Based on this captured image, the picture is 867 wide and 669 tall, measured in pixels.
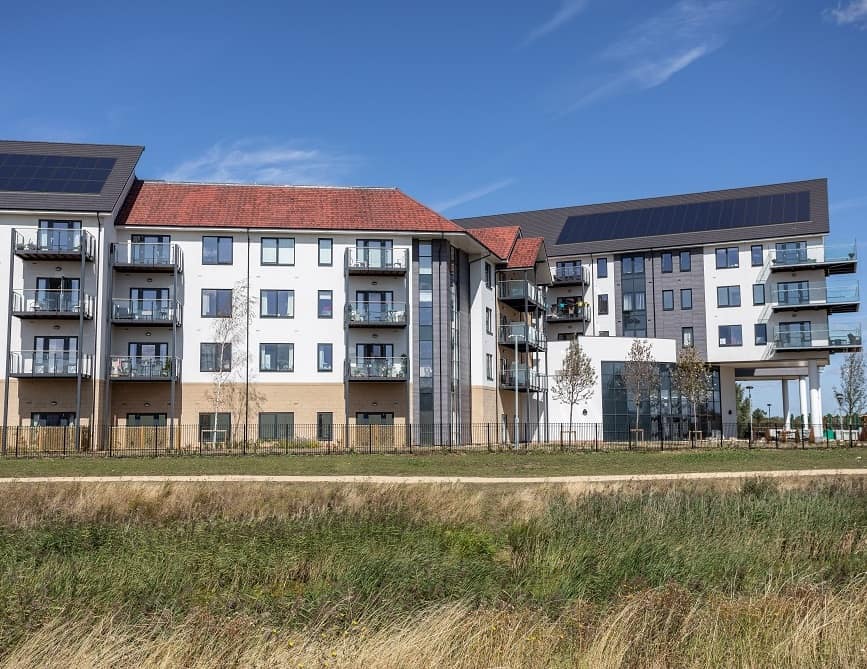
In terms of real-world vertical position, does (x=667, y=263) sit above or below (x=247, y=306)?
above

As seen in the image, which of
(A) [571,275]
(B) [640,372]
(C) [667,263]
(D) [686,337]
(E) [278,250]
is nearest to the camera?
(E) [278,250]

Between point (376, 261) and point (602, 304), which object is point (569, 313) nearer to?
point (602, 304)

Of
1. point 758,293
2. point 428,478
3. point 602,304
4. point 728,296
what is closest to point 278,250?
point 428,478

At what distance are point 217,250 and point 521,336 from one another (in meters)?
17.3

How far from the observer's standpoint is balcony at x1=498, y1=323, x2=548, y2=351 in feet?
165

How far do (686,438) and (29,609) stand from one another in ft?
165

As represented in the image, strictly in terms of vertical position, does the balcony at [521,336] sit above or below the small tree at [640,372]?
above

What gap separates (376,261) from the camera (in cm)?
4525

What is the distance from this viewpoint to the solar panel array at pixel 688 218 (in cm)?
5759

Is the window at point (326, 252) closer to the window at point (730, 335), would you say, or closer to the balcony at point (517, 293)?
the balcony at point (517, 293)

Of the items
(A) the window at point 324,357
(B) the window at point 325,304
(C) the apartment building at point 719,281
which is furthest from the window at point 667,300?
(A) the window at point 324,357

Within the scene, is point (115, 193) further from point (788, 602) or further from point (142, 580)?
point (788, 602)

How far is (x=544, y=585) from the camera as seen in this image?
39.4 feet

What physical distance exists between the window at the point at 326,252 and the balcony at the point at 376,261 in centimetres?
99
